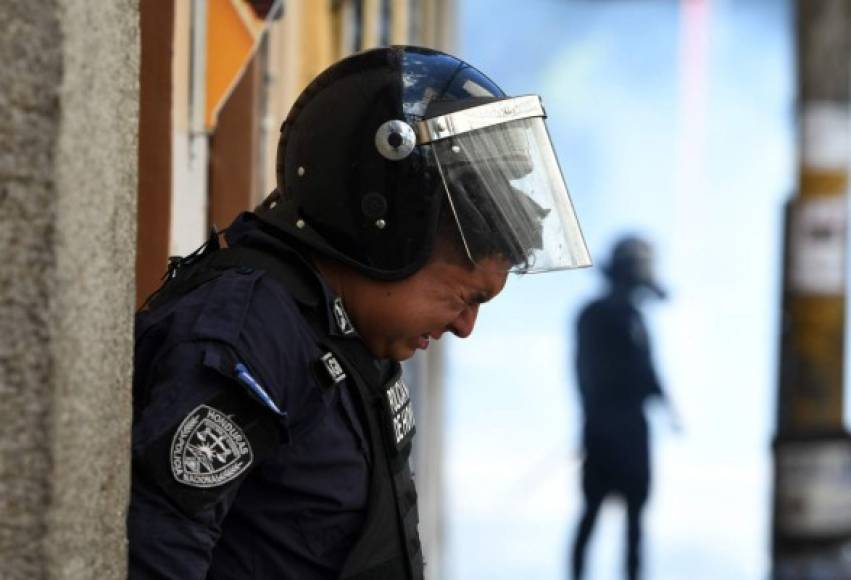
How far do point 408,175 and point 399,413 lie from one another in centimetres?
32

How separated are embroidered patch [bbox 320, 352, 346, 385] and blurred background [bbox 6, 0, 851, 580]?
0.37m

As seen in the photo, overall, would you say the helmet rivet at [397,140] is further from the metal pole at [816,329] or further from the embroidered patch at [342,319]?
the metal pole at [816,329]

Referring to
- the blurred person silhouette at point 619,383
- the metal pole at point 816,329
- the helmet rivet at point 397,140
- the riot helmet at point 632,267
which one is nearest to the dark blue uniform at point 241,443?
the helmet rivet at point 397,140

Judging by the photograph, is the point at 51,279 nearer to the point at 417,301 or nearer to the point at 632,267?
the point at 417,301

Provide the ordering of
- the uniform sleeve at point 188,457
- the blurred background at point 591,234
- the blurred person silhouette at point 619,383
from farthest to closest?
the blurred person silhouette at point 619,383 < the blurred background at point 591,234 < the uniform sleeve at point 188,457

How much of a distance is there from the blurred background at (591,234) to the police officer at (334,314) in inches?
7.1

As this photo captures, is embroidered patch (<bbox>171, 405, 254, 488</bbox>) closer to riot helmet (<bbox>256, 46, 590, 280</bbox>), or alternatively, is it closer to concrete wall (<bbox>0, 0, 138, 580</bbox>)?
concrete wall (<bbox>0, 0, 138, 580</bbox>)

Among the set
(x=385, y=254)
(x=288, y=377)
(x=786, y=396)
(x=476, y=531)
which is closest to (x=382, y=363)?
(x=385, y=254)

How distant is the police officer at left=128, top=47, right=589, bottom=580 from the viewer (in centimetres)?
186

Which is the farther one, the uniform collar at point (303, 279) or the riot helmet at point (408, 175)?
the riot helmet at point (408, 175)

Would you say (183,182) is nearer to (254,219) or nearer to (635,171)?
(254,219)

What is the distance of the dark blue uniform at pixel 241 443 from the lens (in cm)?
184

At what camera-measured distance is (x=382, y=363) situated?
7.36ft

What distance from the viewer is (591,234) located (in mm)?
13031
